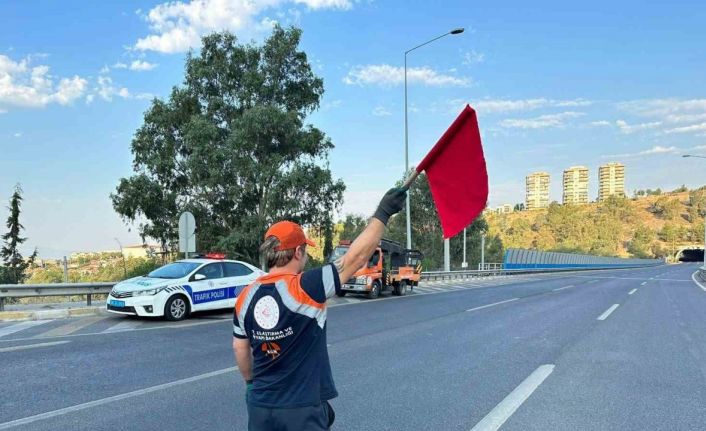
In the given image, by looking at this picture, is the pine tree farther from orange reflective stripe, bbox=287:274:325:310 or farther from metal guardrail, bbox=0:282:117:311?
orange reflective stripe, bbox=287:274:325:310

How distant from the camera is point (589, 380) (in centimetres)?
693

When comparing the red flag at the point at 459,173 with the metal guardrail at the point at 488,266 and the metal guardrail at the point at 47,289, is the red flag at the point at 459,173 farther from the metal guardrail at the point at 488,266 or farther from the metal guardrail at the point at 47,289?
the metal guardrail at the point at 488,266

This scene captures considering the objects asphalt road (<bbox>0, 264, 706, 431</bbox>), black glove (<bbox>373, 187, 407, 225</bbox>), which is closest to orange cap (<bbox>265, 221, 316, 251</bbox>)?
black glove (<bbox>373, 187, 407, 225</bbox>)

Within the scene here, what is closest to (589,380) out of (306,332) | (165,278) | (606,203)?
(306,332)

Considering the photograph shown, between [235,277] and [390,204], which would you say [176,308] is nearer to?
[235,277]

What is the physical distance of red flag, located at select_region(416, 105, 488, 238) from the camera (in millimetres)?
3338

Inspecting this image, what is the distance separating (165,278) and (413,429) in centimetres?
940

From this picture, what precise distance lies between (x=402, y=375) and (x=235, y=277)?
7.86 m

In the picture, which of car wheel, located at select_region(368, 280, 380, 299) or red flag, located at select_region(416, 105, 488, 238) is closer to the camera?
red flag, located at select_region(416, 105, 488, 238)

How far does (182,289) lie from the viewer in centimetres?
1252

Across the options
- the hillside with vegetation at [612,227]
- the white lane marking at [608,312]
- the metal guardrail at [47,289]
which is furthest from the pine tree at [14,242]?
the hillside with vegetation at [612,227]

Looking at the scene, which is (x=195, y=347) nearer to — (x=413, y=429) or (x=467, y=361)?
(x=467, y=361)

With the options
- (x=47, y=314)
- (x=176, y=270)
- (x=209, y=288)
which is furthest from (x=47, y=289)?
(x=209, y=288)

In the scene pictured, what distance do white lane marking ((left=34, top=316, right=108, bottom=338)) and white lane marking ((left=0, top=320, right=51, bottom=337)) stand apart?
0.69 m
